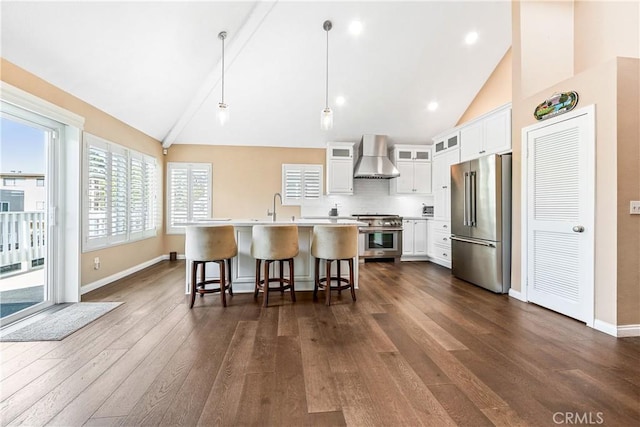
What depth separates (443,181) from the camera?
5.49 meters

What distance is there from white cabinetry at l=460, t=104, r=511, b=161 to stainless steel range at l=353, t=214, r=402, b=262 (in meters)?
1.81

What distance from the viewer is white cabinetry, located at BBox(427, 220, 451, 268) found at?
17.4 feet

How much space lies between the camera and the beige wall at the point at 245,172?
242 inches

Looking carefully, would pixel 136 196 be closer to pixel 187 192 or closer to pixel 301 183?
pixel 187 192

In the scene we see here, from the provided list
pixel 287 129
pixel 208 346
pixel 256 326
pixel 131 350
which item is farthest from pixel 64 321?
pixel 287 129

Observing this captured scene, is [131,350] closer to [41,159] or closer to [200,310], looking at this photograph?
[200,310]

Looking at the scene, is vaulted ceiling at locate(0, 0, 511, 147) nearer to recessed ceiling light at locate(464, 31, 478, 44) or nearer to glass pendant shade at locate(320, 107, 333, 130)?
recessed ceiling light at locate(464, 31, 478, 44)

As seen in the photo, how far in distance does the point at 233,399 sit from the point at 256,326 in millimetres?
1037

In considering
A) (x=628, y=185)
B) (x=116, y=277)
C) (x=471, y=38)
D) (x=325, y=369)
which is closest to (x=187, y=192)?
(x=116, y=277)

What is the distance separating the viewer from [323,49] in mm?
4379

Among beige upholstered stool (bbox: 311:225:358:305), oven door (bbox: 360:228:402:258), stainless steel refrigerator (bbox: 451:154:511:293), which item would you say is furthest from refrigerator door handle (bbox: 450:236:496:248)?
beige upholstered stool (bbox: 311:225:358:305)

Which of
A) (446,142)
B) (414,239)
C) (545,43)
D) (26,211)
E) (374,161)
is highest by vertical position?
(545,43)

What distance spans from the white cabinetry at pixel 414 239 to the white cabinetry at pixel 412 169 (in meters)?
0.70

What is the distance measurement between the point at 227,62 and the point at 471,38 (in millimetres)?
3737
